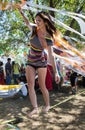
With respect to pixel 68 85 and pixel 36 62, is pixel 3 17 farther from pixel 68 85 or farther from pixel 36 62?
pixel 36 62

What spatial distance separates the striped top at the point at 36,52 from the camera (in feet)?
16.5

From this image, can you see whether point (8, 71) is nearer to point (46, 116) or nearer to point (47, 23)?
point (46, 116)

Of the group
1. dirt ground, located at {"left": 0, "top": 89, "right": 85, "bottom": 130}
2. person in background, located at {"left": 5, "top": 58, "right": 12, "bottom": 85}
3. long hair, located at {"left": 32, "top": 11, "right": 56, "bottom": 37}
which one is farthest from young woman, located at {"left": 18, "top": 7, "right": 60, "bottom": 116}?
person in background, located at {"left": 5, "top": 58, "right": 12, "bottom": 85}

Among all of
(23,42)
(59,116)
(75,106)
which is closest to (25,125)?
(59,116)

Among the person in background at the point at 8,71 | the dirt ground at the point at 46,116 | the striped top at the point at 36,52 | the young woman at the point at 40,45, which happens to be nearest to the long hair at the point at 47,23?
the young woman at the point at 40,45

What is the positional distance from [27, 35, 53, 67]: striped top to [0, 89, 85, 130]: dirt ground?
3.11 meters

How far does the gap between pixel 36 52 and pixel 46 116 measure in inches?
223

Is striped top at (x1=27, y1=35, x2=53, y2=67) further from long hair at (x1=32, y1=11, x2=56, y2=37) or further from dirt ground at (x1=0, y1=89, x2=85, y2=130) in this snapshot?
dirt ground at (x1=0, y1=89, x2=85, y2=130)

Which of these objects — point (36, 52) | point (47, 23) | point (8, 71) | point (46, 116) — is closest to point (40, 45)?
point (36, 52)

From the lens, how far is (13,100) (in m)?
12.7

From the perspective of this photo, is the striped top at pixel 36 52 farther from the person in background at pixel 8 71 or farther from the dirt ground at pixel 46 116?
the person in background at pixel 8 71

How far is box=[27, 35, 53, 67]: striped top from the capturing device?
199 inches

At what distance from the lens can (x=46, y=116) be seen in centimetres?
1045

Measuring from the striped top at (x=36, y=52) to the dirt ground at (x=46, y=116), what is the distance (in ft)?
10.2
